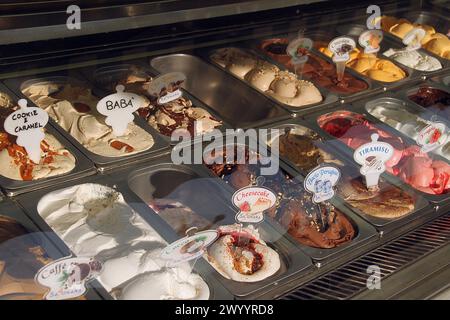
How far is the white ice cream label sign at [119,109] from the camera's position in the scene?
8.64 ft

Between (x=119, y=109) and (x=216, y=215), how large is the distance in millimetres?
618

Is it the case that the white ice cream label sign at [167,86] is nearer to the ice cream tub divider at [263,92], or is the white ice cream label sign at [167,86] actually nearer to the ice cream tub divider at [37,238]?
the ice cream tub divider at [263,92]

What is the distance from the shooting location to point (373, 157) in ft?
8.72

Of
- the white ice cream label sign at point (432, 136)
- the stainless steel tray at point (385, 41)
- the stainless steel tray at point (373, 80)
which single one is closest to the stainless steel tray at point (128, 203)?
the white ice cream label sign at point (432, 136)

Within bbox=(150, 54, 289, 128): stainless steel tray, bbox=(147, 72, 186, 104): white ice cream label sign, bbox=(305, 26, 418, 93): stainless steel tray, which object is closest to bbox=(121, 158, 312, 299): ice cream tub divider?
bbox=(147, 72, 186, 104): white ice cream label sign

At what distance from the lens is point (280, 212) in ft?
8.30

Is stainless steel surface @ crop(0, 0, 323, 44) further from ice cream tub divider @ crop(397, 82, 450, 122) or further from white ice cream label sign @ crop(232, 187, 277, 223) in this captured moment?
ice cream tub divider @ crop(397, 82, 450, 122)

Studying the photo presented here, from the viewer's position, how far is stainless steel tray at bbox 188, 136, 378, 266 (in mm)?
2309

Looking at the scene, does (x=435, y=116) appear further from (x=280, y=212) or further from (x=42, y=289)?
(x=42, y=289)

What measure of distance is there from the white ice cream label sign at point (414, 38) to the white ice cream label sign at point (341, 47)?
0.55 m

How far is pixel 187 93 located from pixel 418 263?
144cm

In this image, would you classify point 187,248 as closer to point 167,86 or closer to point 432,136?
point 167,86

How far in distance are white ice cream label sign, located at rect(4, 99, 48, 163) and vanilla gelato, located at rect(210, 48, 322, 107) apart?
51.9 inches

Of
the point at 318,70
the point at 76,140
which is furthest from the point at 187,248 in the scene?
the point at 318,70
